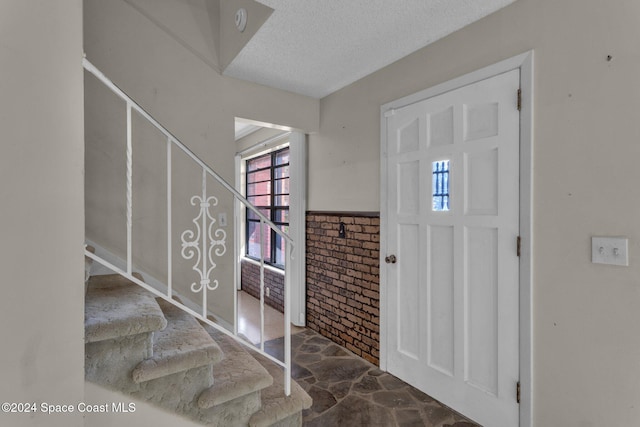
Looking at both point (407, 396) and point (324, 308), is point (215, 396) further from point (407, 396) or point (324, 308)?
point (324, 308)

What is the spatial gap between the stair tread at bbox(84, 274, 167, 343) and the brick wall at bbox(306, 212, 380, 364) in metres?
1.73

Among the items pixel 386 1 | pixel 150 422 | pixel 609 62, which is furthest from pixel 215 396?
pixel 609 62

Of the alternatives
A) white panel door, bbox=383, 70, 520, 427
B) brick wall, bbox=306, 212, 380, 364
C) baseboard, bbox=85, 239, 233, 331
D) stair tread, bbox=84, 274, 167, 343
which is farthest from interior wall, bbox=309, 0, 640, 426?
baseboard, bbox=85, 239, 233, 331

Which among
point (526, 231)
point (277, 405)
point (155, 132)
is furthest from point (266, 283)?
point (526, 231)

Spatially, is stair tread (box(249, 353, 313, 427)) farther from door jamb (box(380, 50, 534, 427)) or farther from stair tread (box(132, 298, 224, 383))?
door jamb (box(380, 50, 534, 427))

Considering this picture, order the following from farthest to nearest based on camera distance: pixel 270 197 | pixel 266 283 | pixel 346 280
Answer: pixel 270 197
pixel 266 283
pixel 346 280

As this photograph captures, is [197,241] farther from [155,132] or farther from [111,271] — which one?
[155,132]

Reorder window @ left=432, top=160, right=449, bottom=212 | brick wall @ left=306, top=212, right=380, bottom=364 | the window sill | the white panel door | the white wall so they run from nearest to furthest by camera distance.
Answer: the white wall
the white panel door
window @ left=432, top=160, right=449, bottom=212
brick wall @ left=306, top=212, right=380, bottom=364
the window sill

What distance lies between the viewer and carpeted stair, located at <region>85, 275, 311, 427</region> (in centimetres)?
129

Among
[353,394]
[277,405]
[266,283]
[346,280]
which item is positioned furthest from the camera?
[266,283]

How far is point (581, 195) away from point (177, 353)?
215cm

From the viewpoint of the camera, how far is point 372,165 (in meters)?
2.66

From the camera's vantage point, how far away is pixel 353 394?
2230 mm

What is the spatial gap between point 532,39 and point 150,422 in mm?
2782
